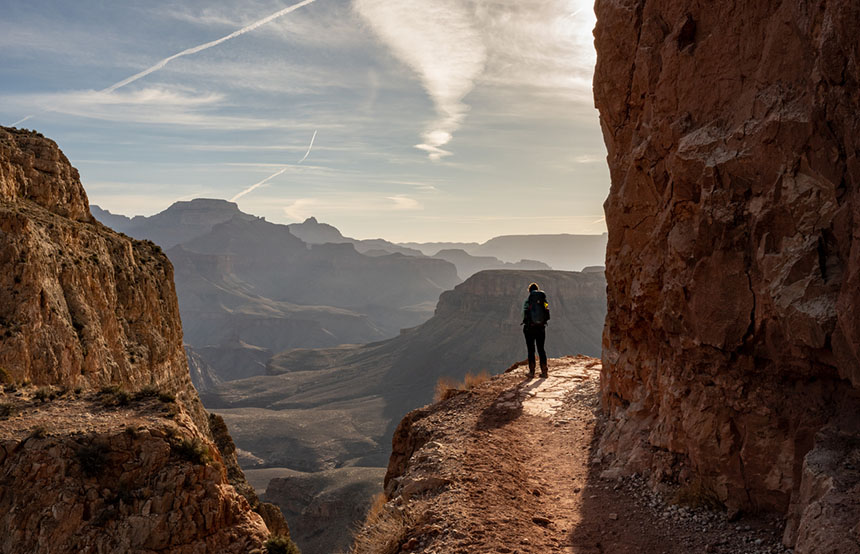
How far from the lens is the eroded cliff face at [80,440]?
911 cm

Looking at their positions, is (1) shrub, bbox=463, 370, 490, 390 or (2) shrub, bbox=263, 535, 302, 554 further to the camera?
(1) shrub, bbox=463, 370, 490, 390

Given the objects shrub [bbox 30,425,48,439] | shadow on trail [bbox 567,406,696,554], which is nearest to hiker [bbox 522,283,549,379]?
shadow on trail [bbox 567,406,696,554]

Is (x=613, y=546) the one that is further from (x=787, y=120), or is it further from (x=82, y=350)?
(x=82, y=350)

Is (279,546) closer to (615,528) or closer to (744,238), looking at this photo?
(615,528)

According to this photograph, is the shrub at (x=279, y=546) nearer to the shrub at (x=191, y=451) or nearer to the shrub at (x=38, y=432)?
the shrub at (x=191, y=451)

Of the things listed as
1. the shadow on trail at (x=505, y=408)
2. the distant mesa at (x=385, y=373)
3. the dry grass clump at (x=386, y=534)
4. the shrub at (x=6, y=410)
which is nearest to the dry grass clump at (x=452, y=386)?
the shadow on trail at (x=505, y=408)

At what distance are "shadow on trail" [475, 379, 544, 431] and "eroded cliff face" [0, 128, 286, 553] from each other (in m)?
5.29

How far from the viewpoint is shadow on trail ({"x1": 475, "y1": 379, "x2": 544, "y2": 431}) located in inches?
425

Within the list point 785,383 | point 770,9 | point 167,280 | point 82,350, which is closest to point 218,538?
point 785,383

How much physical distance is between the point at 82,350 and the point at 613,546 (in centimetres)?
2100

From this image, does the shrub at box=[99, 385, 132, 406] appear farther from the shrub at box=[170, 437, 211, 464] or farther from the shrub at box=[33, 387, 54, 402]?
the shrub at box=[170, 437, 211, 464]

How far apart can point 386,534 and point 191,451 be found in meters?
5.73

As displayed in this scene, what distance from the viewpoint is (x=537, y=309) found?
13.1m

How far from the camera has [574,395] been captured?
488 inches
